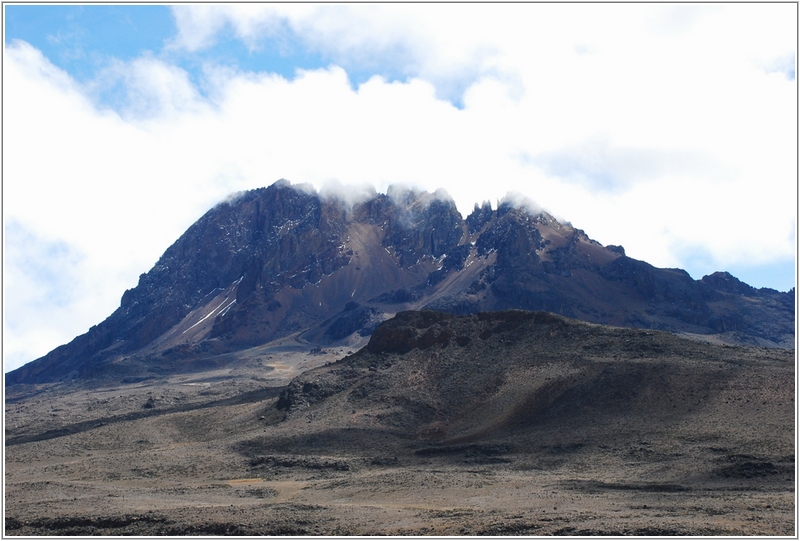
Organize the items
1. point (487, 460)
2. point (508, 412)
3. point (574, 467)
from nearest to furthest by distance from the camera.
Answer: point (574, 467) < point (487, 460) < point (508, 412)

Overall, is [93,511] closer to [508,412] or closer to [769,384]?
[508,412]

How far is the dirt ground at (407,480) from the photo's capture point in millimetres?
59312

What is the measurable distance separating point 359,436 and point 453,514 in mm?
45512

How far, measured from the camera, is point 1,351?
5438 centimetres

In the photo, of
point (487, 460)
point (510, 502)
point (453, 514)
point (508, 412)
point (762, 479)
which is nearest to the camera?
point (453, 514)

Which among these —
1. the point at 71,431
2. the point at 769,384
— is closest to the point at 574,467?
the point at 769,384

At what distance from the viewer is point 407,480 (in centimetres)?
8000

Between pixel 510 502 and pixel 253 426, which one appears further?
pixel 253 426

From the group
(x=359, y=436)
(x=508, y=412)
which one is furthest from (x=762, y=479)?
(x=359, y=436)

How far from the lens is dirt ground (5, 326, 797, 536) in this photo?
5931 centimetres

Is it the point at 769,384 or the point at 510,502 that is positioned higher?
the point at 769,384

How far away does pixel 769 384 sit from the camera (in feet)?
313

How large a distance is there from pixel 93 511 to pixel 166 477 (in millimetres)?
24288

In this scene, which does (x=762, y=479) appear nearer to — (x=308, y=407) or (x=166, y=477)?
(x=166, y=477)
